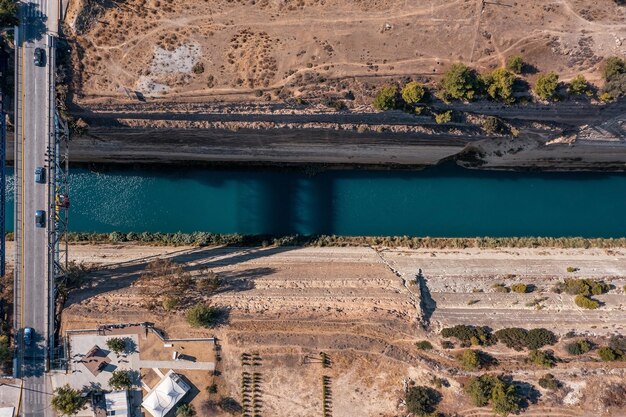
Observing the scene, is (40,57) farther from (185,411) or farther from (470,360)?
(470,360)

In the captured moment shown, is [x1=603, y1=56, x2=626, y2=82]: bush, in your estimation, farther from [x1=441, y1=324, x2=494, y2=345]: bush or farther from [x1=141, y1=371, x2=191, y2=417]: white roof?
[x1=141, y1=371, x2=191, y2=417]: white roof

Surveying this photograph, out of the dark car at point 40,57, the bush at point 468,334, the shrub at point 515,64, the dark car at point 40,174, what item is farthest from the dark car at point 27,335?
the shrub at point 515,64

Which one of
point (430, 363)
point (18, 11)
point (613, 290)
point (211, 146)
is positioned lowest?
point (430, 363)

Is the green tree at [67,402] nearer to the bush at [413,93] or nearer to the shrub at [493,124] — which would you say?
the bush at [413,93]

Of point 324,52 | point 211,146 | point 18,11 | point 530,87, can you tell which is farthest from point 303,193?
point 18,11

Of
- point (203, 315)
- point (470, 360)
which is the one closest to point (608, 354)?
point (470, 360)

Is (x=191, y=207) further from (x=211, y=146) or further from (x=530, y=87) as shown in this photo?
(x=530, y=87)

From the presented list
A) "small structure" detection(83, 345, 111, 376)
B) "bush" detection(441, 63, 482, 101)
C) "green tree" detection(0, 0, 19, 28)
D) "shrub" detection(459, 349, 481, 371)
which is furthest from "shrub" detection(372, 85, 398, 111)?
"small structure" detection(83, 345, 111, 376)
